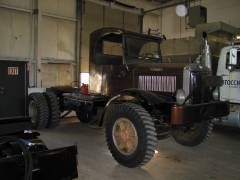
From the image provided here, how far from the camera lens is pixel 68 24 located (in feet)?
30.7

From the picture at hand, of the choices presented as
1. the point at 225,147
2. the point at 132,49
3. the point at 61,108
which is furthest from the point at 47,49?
the point at 225,147

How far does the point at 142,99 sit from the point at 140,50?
1331 millimetres

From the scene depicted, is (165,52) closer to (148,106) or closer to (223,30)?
(223,30)

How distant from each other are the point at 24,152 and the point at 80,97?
3435 mm

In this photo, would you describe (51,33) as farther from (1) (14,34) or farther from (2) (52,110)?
(2) (52,110)

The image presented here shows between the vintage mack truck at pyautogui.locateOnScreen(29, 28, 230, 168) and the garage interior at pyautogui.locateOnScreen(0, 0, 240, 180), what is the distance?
0.27 meters

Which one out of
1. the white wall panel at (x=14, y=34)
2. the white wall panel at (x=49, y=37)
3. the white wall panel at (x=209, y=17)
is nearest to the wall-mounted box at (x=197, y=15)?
the white wall panel at (x=209, y=17)

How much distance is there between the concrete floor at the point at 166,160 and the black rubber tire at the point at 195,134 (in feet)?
0.41

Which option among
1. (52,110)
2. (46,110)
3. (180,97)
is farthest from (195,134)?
(46,110)

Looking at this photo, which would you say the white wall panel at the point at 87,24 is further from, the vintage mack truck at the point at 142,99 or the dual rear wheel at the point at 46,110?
the vintage mack truck at the point at 142,99

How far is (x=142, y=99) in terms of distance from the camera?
405 cm

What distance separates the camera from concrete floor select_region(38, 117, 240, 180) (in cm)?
362

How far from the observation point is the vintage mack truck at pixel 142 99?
366cm

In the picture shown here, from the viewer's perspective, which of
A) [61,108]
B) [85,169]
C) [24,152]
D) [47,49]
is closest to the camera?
[24,152]
